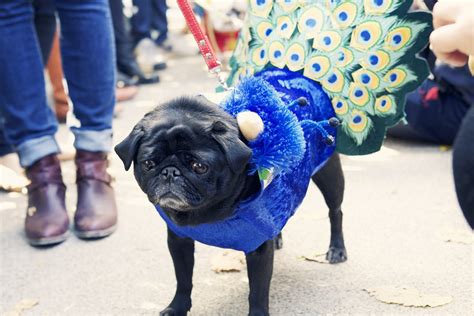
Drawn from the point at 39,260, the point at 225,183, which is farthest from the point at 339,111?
the point at 39,260

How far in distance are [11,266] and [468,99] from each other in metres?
2.34

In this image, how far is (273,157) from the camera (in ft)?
5.49

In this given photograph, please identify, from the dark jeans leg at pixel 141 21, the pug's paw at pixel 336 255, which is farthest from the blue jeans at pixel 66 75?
the dark jeans leg at pixel 141 21

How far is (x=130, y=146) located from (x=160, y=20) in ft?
16.6

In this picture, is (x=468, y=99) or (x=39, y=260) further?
(x=468, y=99)

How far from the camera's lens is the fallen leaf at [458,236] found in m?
2.50

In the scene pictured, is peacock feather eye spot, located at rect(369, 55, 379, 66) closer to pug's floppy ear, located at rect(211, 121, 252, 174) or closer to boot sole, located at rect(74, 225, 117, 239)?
pug's floppy ear, located at rect(211, 121, 252, 174)

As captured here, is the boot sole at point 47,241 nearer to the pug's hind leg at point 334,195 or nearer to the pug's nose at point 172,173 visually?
the pug's hind leg at point 334,195

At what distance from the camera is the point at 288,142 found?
5.57 ft

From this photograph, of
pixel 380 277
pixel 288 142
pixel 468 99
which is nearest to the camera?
pixel 288 142

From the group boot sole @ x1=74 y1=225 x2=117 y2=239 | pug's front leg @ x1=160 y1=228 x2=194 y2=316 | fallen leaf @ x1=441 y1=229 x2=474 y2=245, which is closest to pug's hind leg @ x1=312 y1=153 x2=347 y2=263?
fallen leaf @ x1=441 y1=229 x2=474 y2=245

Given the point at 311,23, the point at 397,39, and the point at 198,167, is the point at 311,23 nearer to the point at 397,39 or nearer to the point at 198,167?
the point at 397,39

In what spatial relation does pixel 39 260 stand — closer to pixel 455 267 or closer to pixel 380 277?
pixel 380 277

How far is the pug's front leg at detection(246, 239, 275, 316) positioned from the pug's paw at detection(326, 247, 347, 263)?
0.55 metres
